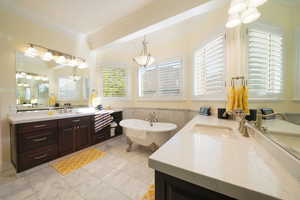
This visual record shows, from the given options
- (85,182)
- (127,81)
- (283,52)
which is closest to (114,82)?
(127,81)

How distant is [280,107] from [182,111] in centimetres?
180

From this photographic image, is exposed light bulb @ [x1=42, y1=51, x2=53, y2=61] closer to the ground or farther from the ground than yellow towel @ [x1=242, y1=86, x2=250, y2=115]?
farther from the ground

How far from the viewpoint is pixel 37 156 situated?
1.82 m

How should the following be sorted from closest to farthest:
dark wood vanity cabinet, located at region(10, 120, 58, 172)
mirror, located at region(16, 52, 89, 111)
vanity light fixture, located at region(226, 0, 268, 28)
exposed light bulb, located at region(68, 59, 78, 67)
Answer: vanity light fixture, located at region(226, 0, 268, 28) < dark wood vanity cabinet, located at region(10, 120, 58, 172) < mirror, located at region(16, 52, 89, 111) < exposed light bulb, located at region(68, 59, 78, 67)

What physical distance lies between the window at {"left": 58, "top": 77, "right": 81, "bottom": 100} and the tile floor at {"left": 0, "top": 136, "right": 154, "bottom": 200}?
1489mm

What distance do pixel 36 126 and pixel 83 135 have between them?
0.81 metres

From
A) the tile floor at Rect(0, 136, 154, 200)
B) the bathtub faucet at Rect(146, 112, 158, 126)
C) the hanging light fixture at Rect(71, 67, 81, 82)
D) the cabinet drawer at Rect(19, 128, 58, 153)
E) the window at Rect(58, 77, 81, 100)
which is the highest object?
the hanging light fixture at Rect(71, 67, 81, 82)

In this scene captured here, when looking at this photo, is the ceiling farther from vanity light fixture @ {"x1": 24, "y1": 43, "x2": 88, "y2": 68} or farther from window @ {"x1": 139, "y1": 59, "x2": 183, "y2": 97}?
window @ {"x1": 139, "y1": 59, "x2": 183, "y2": 97}

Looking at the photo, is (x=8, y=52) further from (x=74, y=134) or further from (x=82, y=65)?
(x=74, y=134)

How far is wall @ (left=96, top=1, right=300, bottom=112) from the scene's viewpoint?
2.48 ft

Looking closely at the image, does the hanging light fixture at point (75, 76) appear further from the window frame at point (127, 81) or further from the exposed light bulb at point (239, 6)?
the exposed light bulb at point (239, 6)

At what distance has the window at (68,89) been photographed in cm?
266

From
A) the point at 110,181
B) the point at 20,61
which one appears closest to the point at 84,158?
the point at 110,181

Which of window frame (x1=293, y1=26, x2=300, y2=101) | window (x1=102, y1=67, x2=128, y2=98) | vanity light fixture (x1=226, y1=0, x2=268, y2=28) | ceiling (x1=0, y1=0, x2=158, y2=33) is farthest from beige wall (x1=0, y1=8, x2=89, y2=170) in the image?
window frame (x1=293, y1=26, x2=300, y2=101)
